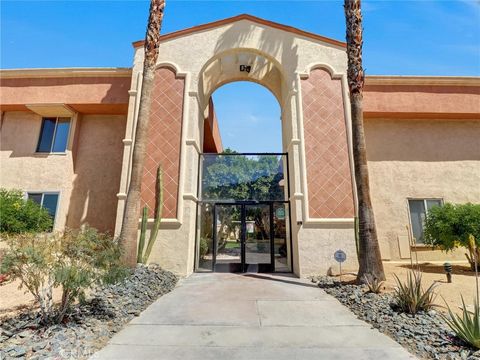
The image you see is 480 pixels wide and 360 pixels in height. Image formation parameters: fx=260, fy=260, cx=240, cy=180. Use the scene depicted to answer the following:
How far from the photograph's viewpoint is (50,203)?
487 inches

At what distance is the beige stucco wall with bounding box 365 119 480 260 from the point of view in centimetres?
1226

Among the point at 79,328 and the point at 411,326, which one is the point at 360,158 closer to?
the point at 411,326

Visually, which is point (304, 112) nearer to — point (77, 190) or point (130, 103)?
point (130, 103)

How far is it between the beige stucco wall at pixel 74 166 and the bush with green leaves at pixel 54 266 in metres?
7.71

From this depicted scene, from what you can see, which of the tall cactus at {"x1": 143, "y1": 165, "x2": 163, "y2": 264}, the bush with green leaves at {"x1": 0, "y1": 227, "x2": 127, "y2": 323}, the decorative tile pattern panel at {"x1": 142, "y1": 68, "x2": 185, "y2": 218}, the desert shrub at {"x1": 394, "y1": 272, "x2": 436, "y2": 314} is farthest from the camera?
the decorative tile pattern panel at {"x1": 142, "y1": 68, "x2": 185, "y2": 218}

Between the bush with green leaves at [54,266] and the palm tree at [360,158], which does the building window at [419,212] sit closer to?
the palm tree at [360,158]

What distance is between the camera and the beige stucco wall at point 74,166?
1250 cm

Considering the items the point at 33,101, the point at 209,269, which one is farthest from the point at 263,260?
the point at 33,101

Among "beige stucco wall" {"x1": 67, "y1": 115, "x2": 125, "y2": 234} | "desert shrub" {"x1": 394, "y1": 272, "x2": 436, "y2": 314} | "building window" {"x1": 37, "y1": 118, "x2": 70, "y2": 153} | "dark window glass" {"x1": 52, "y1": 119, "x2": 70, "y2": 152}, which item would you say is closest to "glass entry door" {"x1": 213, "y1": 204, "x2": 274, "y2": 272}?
"beige stucco wall" {"x1": 67, "y1": 115, "x2": 125, "y2": 234}

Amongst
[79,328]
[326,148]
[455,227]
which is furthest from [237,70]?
[79,328]

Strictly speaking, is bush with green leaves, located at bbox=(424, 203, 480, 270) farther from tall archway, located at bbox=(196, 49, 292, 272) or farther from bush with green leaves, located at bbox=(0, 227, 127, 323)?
bush with green leaves, located at bbox=(0, 227, 127, 323)

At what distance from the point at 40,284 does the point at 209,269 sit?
280 inches

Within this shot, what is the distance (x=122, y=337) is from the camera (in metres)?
4.68

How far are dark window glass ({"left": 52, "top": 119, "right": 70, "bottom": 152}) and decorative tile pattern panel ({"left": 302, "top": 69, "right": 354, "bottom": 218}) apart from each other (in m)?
11.9
